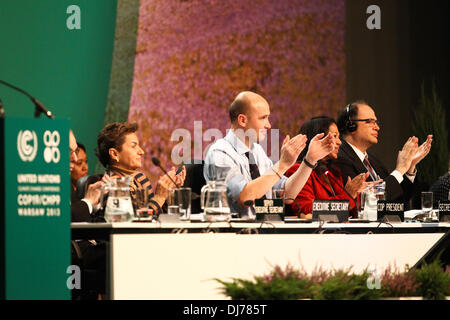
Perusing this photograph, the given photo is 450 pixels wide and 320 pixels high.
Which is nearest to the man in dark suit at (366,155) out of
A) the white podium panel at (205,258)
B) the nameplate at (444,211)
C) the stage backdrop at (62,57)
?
the nameplate at (444,211)

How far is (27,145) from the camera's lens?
2367mm

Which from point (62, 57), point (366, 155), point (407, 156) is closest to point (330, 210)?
point (407, 156)

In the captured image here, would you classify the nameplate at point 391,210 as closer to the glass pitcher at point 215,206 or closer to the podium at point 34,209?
the glass pitcher at point 215,206

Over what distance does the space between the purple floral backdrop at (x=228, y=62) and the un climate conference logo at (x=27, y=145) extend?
4559 millimetres

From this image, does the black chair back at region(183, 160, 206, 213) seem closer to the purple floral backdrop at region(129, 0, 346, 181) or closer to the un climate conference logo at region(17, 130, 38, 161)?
the purple floral backdrop at region(129, 0, 346, 181)

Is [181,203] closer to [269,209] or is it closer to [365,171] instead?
[269,209]

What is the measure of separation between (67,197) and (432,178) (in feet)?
16.7

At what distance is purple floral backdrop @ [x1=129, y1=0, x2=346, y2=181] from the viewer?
23.1 feet

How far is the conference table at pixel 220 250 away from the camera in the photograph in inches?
121

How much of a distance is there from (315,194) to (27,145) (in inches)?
106

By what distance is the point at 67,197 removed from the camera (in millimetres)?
2459

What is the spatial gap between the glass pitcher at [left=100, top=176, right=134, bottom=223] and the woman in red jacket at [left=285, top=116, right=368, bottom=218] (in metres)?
1.40

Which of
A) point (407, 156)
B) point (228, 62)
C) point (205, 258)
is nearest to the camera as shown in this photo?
point (205, 258)
